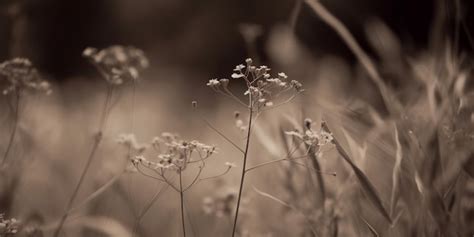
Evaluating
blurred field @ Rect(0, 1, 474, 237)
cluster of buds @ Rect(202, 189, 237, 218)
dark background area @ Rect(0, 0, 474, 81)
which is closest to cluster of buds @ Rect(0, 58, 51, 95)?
blurred field @ Rect(0, 1, 474, 237)

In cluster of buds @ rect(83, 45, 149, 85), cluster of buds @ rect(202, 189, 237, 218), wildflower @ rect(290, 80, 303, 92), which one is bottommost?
cluster of buds @ rect(202, 189, 237, 218)

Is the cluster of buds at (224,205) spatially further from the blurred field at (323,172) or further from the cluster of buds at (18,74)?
the cluster of buds at (18,74)

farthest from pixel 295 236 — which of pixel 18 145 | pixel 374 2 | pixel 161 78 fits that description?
pixel 374 2

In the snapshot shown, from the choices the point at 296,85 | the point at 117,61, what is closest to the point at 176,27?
the point at 117,61

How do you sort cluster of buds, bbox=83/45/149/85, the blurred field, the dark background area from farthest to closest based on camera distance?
the dark background area → cluster of buds, bbox=83/45/149/85 → the blurred field

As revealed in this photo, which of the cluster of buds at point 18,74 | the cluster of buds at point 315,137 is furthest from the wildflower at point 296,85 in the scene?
the cluster of buds at point 18,74

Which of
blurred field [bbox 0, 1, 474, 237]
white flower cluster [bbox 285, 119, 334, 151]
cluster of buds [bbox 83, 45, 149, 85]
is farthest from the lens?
cluster of buds [bbox 83, 45, 149, 85]

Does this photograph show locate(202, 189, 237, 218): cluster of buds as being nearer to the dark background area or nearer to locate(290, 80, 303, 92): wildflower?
locate(290, 80, 303, 92): wildflower
